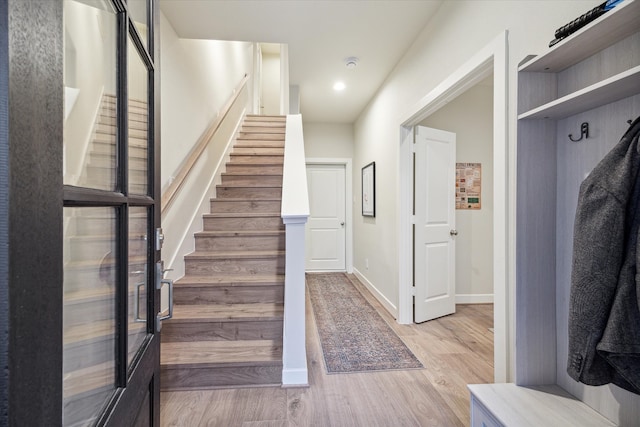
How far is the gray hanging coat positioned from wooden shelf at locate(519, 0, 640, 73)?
0.30m

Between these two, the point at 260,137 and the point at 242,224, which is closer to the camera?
the point at 242,224

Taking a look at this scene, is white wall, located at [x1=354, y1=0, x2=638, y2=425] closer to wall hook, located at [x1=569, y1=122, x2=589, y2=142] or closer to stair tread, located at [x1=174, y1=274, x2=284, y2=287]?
wall hook, located at [x1=569, y1=122, x2=589, y2=142]

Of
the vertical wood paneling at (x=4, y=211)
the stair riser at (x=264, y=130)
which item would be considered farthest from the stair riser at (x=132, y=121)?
the stair riser at (x=264, y=130)

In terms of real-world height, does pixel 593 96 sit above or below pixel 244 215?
above

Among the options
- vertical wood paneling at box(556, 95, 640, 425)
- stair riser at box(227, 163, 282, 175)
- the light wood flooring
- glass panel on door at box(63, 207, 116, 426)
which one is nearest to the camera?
glass panel on door at box(63, 207, 116, 426)

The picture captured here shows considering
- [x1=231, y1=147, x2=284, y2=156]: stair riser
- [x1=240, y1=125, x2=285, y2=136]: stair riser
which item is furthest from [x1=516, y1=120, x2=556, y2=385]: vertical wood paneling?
[x1=240, y1=125, x2=285, y2=136]: stair riser

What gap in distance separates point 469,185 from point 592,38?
115 inches

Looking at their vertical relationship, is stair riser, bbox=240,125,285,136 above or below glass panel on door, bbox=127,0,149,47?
above

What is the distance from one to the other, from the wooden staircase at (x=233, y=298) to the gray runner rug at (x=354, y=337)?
0.54 m

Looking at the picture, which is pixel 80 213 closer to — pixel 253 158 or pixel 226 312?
pixel 226 312

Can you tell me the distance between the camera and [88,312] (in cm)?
61

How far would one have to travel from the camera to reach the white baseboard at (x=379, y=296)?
10.8 feet

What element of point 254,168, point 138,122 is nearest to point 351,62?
point 254,168

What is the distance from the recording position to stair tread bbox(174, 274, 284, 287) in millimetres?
2334
